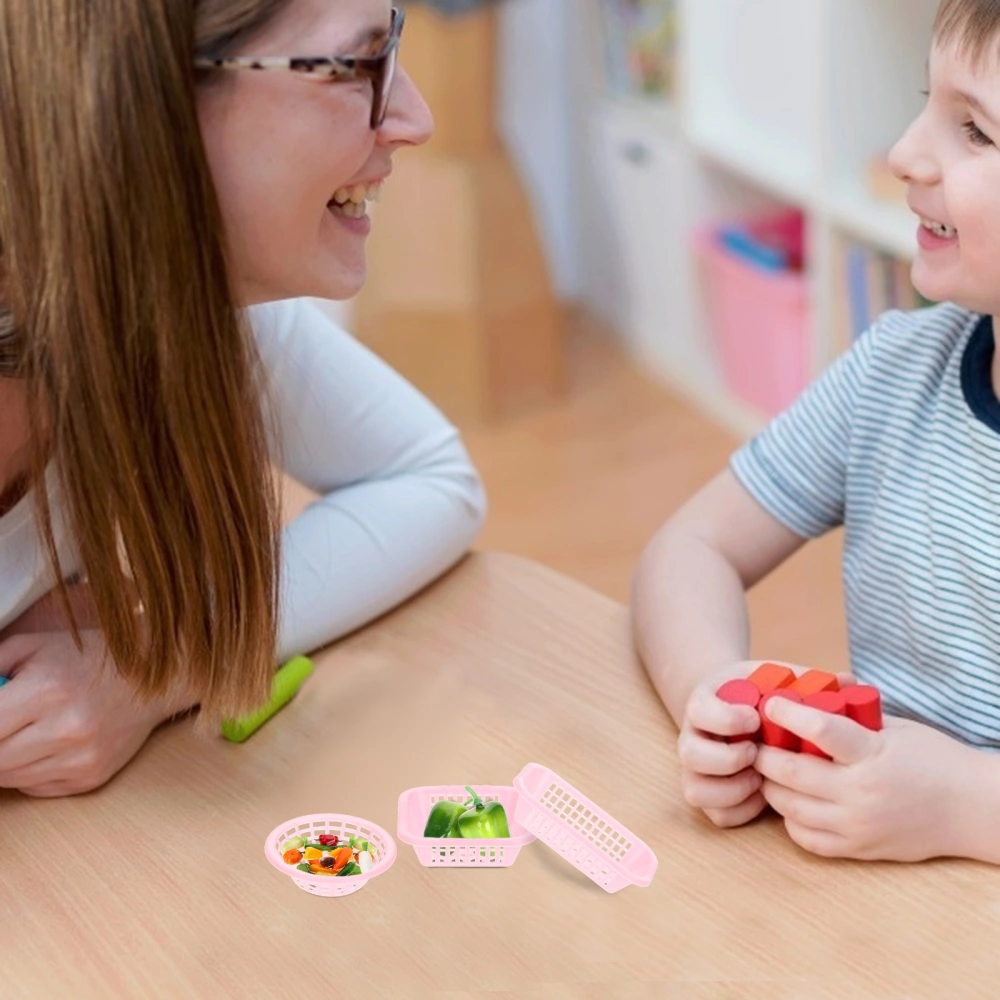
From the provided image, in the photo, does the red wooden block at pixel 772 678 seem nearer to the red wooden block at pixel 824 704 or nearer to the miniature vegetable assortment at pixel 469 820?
A: the red wooden block at pixel 824 704

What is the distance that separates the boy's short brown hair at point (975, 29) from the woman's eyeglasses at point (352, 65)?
34cm

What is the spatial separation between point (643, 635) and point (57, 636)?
0.38m

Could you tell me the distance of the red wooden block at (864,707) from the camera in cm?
87

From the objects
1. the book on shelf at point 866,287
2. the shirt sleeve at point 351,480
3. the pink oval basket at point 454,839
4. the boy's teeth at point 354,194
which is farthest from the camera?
the book on shelf at point 866,287

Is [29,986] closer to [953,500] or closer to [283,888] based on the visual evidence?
[283,888]

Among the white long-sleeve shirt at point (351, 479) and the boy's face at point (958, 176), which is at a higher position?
the boy's face at point (958, 176)

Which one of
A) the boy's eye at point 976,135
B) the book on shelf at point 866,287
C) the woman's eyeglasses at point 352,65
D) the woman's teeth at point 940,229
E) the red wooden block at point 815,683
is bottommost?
the book on shelf at point 866,287

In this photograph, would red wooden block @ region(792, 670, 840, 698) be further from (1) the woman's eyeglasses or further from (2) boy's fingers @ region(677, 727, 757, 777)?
(1) the woman's eyeglasses

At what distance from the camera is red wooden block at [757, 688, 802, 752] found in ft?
2.88

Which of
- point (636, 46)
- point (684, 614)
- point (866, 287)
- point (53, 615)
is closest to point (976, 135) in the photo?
point (684, 614)

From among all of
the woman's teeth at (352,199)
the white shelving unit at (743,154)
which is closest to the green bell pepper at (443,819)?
the woman's teeth at (352,199)

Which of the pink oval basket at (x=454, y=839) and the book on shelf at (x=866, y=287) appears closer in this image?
the pink oval basket at (x=454, y=839)

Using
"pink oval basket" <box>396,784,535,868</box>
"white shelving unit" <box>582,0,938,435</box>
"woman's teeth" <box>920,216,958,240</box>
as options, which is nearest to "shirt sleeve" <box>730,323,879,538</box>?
"woman's teeth" <box>920,216,958,240</box>

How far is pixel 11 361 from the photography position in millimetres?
884
